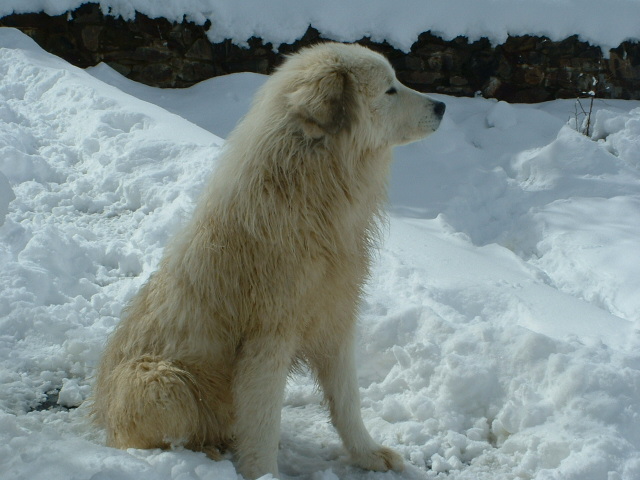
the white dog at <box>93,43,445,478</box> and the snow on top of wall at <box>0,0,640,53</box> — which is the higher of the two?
the snow on top of wall at <box>0,0,640,53</box>

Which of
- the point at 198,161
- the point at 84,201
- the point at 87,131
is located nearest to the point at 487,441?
the point at 198,161

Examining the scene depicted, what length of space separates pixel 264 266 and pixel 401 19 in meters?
6.55

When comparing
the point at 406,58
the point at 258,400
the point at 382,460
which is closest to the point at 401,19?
the point at 406,58

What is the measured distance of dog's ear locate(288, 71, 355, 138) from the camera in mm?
2863

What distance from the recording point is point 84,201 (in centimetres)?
562

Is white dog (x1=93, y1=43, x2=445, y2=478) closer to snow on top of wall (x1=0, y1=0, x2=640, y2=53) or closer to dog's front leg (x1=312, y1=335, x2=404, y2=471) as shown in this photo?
dog's front leg (x1=312, y1=335, x2=404, y2=471)

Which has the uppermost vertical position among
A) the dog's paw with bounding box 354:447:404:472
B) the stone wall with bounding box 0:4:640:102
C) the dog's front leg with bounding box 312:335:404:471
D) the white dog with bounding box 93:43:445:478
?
the stone wall with bounding box 0:4:640:102

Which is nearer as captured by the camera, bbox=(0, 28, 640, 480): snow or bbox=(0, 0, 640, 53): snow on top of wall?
bbox=(0, 28, 640, 480): snow

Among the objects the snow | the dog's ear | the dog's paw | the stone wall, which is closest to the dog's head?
the dog's ear

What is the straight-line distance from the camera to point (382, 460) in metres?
3.37

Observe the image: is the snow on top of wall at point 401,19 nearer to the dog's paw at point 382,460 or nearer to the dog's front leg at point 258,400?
the dog's paw at point 382,460

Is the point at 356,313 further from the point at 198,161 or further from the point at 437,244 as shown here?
the point at 198,161

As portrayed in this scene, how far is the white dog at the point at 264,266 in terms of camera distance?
9.56 feet

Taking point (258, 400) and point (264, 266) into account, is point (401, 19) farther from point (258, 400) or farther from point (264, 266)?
point (258, 400)
